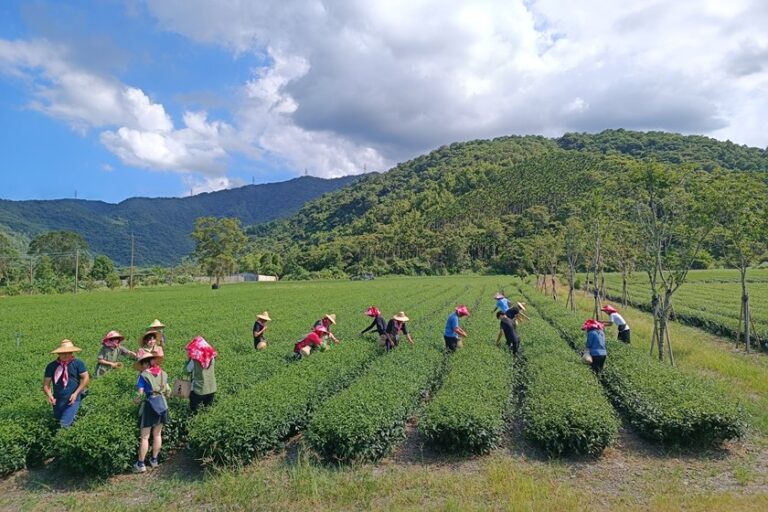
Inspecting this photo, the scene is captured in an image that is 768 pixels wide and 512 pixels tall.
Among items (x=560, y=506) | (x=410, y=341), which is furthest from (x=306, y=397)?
(x=410, y=341)

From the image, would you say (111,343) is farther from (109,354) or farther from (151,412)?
(151,412)

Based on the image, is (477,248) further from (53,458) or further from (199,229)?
(53,458)

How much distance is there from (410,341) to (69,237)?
121m

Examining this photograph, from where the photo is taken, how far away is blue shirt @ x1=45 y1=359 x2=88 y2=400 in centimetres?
895

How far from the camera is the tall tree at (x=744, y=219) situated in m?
16.3

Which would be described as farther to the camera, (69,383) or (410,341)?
(410,341)

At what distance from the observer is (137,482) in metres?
8.10

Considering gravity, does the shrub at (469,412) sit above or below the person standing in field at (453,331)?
below

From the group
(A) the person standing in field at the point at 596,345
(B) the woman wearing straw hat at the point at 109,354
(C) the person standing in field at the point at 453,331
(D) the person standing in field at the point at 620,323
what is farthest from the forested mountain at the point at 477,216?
(B) the woman wearing straw hat at the point at 109,354

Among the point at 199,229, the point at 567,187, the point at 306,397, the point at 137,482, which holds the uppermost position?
the point at 567,187

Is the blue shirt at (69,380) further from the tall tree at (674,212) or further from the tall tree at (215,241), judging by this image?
the tall tree at (215,241)

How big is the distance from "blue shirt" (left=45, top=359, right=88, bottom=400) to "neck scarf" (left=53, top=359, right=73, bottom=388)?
2 centimetres

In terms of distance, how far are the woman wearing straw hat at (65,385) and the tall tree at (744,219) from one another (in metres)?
18.4

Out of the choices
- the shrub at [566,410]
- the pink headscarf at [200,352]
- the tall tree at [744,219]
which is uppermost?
the tall tree at [744,219]
